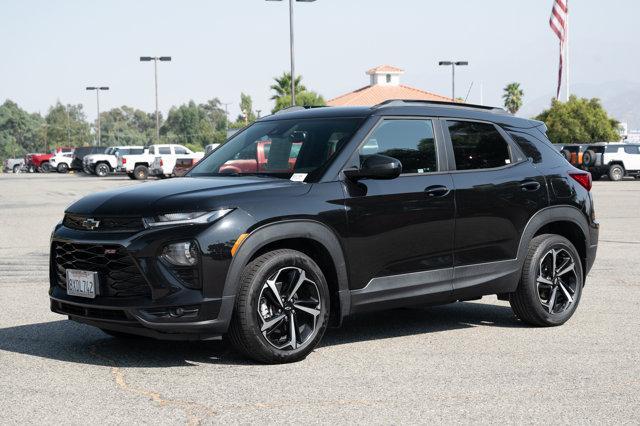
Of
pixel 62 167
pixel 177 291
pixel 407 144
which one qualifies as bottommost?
pixel 62 167

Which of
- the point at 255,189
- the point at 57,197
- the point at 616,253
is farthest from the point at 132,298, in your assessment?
the point at 57,197

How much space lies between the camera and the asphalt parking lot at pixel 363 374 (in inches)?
205

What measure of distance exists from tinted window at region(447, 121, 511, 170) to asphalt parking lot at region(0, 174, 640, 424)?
1.34 meters

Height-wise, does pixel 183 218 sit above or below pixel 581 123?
below

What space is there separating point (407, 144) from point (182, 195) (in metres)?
1.84

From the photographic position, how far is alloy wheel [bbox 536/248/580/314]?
7887mm

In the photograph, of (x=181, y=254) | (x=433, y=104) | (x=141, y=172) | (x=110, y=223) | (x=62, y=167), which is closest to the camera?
(x=181, y=254)

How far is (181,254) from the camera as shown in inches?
236

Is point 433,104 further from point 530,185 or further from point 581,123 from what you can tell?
point 581,123

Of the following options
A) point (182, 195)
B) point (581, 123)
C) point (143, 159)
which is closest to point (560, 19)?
point (581, 123)

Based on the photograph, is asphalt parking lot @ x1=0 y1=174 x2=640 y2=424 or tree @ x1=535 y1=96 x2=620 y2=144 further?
tree @ x1=535 y1=96 x2=620 y2=144

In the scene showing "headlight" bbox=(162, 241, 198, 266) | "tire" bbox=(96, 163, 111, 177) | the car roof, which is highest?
the car roof

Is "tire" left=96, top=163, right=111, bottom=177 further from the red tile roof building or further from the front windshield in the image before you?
the front windshield


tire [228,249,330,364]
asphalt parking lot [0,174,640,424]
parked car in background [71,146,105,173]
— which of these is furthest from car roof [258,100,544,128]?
parked car in background [71,146,105,173]
